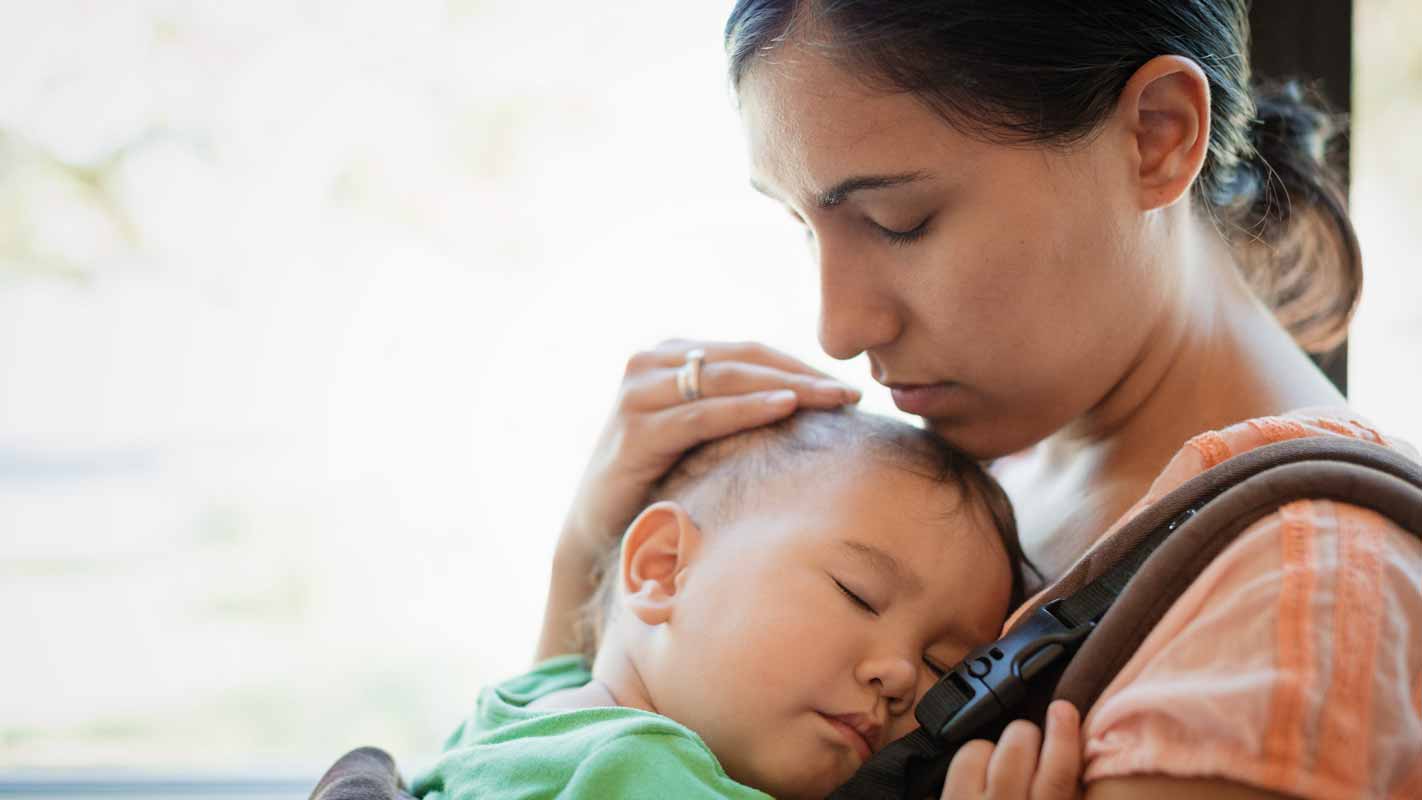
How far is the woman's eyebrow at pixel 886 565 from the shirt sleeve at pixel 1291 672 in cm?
30

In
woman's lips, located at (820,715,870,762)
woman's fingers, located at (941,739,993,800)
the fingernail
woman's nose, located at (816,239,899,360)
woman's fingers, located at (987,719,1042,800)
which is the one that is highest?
woman's nose, located at (816,239,899,360)

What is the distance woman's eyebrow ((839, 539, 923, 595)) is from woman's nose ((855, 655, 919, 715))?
0.06 m

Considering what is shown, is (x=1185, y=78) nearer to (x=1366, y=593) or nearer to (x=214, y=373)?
(x=1366, y=593)

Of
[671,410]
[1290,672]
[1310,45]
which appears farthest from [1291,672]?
[1310,45]

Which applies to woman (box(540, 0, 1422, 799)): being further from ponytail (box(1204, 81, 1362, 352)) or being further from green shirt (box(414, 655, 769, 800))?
green shirt (box(414, 655, 769, 800))

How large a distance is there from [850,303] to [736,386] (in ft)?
0.81

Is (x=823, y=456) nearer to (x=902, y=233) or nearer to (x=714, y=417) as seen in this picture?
(x=714, y=417)

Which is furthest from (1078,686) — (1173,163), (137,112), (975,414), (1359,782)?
(137,112)

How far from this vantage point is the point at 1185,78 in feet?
3.21

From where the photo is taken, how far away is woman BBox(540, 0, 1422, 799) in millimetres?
681

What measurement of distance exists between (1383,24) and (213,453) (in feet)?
6.19

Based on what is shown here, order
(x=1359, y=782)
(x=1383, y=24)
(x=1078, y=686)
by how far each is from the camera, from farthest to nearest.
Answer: (x=1383, y=24), (x=1078, y=686), (x=1359, y=782)

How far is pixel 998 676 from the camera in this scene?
83 cm

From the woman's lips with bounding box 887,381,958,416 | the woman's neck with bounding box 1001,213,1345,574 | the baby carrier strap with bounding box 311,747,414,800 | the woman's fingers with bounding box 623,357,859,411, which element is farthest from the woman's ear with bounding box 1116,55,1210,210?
the baby carrier strap with bounding box 311,747,414,800
